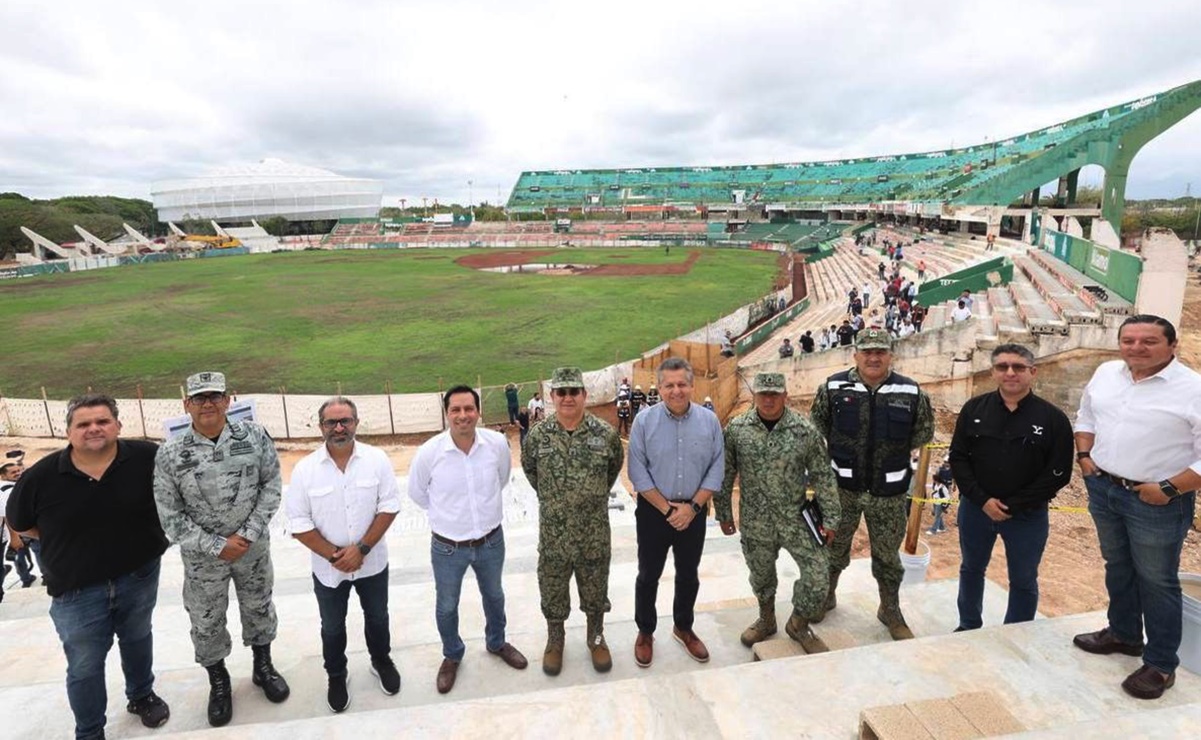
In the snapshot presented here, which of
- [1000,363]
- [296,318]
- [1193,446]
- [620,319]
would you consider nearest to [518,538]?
[1000,363]

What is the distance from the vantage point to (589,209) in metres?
85.1

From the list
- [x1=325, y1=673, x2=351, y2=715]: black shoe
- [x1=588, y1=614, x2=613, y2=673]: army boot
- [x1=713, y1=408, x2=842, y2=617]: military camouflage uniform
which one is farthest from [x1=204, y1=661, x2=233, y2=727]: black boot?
[x1=713, y1=408, x2=842, y2=617]: military camouflage uniform

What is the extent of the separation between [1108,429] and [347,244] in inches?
3091

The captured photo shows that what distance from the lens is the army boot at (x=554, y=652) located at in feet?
11.3

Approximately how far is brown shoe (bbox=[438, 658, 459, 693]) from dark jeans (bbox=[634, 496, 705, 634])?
3.42 feet

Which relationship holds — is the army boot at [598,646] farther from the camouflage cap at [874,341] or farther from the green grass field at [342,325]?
the green grass field at [342,325]

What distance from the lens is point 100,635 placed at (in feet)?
9.94

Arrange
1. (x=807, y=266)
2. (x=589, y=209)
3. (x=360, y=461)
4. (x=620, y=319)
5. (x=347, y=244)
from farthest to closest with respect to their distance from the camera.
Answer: (x=589, y=209) < (x=347, y=244) < (x=807, y=266) < (x=620, y=319) < (x=360, y=461)

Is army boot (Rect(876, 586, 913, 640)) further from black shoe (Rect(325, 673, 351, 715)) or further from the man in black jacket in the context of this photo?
black shoe (Rect(325, 673, 351, 715))

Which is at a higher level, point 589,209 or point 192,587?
point 589,209

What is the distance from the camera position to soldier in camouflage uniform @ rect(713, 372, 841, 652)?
3410 mm

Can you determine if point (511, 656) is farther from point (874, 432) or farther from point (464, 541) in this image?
point (874, 432)

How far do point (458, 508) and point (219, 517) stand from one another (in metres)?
1.14

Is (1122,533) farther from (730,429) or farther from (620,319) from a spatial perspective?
(620,319)
